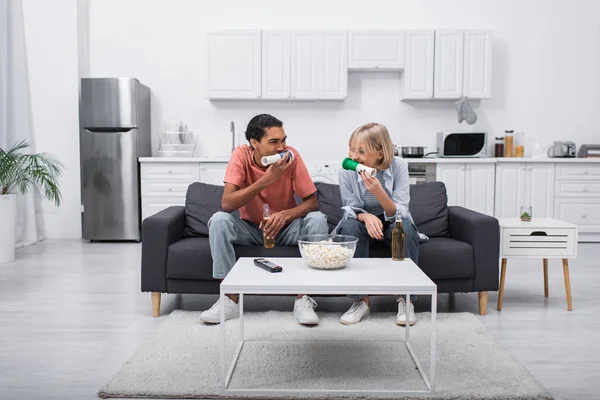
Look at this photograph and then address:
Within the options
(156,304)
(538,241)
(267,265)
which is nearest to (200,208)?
(156,304)

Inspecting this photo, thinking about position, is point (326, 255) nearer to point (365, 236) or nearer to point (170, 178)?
point (365, 236)

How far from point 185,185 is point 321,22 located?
6.79ft

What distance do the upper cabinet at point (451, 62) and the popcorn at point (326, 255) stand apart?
3.61 m

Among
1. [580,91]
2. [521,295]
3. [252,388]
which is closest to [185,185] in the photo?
[521,295]

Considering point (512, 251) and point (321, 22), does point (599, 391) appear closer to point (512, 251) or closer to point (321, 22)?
point (512, 251)

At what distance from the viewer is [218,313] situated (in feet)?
8.52

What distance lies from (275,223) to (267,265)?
0.61m

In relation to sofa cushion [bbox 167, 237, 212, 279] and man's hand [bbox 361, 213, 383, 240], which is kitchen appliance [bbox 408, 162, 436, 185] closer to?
man's hand [bbox 361, 213, 383, 240]

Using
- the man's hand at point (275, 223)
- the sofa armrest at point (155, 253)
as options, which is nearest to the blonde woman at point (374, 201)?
the man's hand at point (275, 223)

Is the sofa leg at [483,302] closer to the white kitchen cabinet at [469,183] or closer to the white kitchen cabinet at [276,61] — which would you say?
the white kitchen cabinet at [469,183]

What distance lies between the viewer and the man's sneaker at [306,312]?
101 inches

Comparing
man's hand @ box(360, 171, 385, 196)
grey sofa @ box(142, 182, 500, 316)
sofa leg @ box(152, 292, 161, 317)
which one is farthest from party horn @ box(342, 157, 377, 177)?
sofa leg @ box(152, 292, 161, 317)

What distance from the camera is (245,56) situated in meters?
5.27

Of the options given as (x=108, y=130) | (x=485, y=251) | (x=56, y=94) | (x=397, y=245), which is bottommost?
(x=485, y=251)
